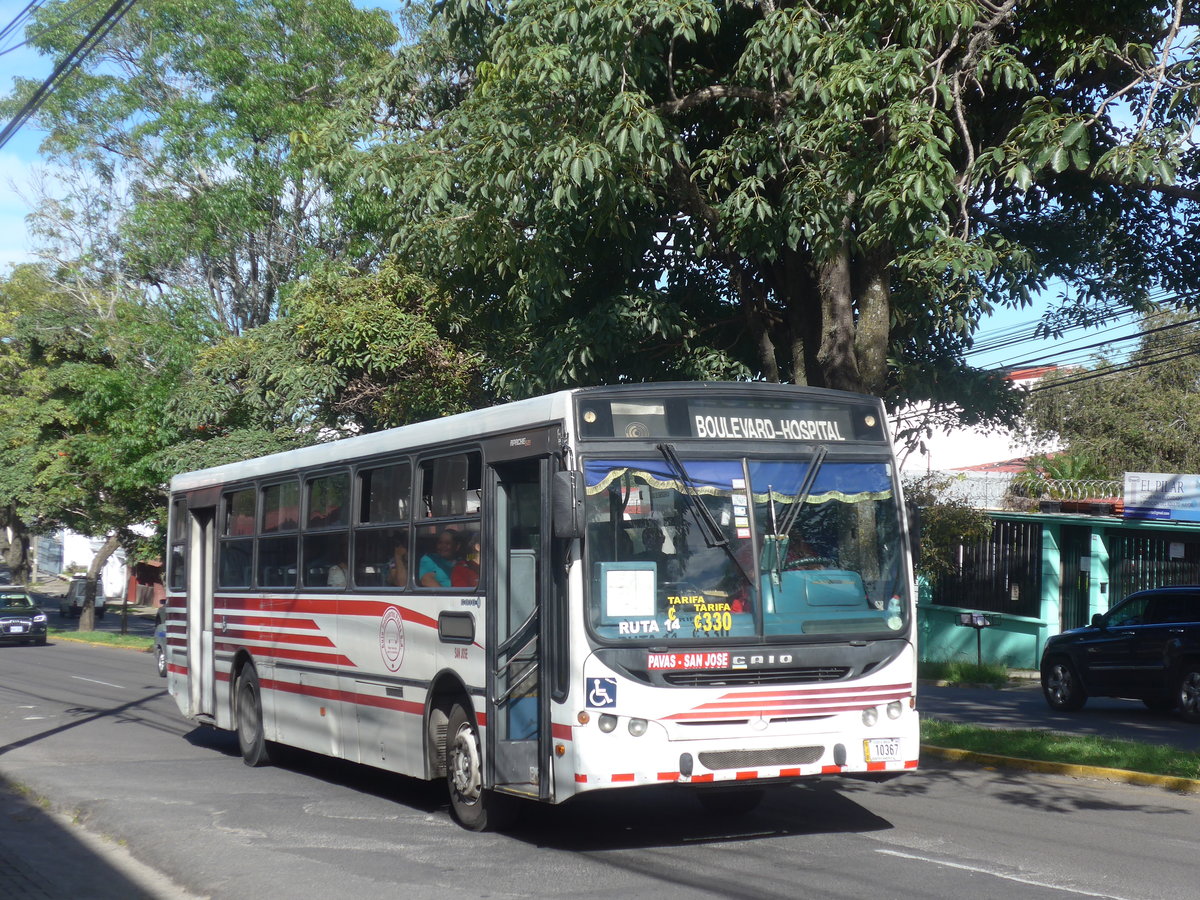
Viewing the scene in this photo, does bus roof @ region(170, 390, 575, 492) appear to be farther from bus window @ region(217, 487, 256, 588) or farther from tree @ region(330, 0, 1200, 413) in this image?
tree @ region(330, 0, 1200, 413)

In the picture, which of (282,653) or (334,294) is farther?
(334,294)

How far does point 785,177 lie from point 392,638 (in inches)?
262

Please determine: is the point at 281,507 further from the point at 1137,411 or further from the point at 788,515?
the point at 1137,411

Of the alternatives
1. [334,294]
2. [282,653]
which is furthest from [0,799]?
[334,294]

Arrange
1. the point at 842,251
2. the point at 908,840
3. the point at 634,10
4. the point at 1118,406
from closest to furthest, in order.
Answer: the point at 908,840 < the point at 634,10 < the point at 842,251 < the point at 1118,406

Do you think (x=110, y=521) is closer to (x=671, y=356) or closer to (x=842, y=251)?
(x=671, y=356)

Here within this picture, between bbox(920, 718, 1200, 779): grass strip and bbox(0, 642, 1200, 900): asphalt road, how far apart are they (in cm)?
45

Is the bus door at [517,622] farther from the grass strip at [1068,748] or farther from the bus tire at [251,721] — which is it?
the grass strip at [1068,748]

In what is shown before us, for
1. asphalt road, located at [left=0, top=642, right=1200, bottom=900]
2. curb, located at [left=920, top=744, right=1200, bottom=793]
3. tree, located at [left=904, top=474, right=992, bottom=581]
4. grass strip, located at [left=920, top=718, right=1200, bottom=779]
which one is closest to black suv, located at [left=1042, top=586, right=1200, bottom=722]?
grass strip, located at [left=920, top=718, right=1200, bottom=779]

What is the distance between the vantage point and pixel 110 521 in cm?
3850

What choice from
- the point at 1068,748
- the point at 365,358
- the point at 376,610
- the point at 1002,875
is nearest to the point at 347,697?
the point at 376,610

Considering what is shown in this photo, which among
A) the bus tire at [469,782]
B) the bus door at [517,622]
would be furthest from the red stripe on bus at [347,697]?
the bus door at [517,622]

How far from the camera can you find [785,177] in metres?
14.3

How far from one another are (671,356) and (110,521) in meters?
26.7
